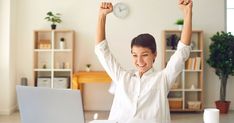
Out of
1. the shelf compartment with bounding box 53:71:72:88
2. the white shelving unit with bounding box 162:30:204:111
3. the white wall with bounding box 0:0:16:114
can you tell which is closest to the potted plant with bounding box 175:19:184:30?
the white shelving unit with bounding box 162:30:204:111

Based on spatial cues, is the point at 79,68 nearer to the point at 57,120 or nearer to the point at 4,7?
the point at 4,7

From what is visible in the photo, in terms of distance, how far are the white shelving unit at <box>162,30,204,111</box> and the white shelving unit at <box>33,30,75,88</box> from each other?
5.84 feet

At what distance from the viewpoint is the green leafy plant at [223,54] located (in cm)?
575

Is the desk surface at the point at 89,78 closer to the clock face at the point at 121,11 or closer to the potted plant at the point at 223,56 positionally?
the clock face at the point at 121,11

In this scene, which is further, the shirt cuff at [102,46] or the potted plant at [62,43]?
the potted plant at [62,43]

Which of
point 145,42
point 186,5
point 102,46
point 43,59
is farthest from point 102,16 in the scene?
point 43,59

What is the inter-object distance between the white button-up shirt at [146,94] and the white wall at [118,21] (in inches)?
185

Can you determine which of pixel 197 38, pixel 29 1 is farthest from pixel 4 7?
pixel 197 38

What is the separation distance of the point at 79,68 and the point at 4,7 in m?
1.75

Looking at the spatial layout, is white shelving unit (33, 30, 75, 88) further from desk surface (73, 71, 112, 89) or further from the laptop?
the laptop

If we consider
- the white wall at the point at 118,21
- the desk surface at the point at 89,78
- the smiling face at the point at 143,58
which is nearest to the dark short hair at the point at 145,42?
the smiling face at the point at 143,58

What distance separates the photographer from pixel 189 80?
6.30m

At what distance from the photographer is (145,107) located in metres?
1.46

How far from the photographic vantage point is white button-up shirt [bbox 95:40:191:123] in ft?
4.75
